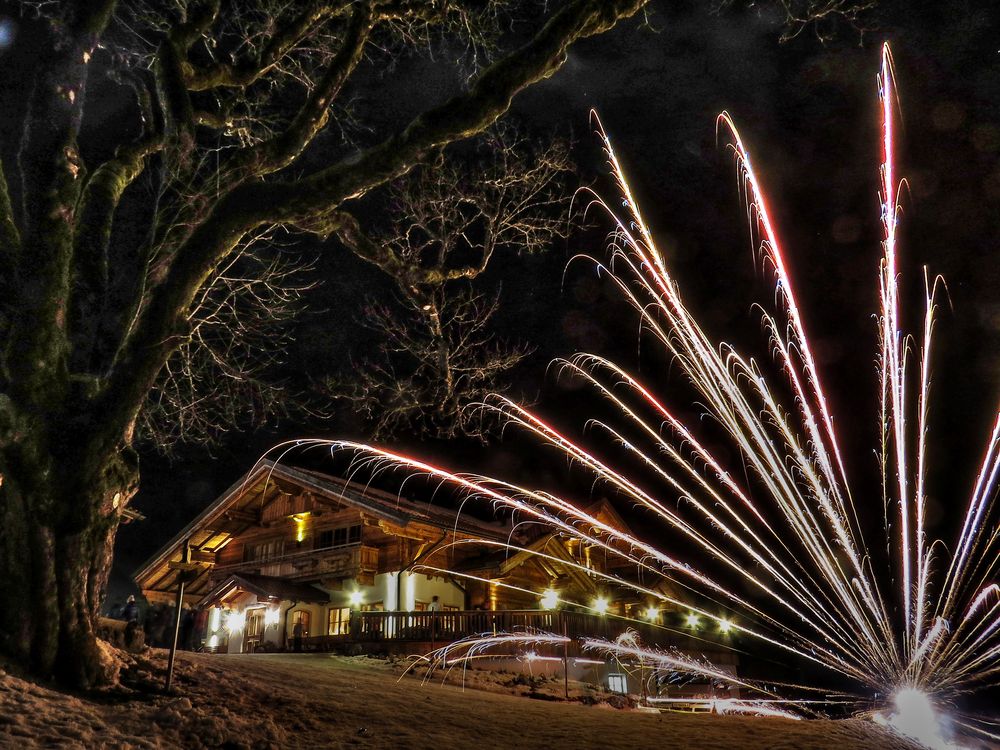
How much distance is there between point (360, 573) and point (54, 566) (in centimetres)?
1595

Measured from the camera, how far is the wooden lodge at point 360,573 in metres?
21.2

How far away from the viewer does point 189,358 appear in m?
13.5

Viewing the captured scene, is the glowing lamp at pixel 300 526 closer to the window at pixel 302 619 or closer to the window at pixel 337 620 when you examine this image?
the window at pixel 302 619

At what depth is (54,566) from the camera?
880 cm

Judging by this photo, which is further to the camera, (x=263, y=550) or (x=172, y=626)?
(x=263, y=550)

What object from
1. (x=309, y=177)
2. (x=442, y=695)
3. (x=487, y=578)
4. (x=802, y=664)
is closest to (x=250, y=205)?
(x=309, y=177)

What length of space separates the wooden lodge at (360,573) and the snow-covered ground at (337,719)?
5163 millimetres

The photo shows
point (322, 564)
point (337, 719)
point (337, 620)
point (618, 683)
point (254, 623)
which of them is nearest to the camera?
point (337, 719)

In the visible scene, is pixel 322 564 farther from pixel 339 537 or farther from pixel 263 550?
pixel 263 550

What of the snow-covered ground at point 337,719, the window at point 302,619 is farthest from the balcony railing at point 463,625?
the window at point 302,619

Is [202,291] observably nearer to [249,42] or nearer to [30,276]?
[30,276]

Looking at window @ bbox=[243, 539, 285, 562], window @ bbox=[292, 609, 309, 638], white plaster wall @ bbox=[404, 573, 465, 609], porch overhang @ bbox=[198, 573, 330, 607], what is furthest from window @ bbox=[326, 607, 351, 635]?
window @ bbox=[243, 539, 285, 562]

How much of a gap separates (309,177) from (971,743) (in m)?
18.6

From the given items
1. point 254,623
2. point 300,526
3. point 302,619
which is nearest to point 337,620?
point 302,619
